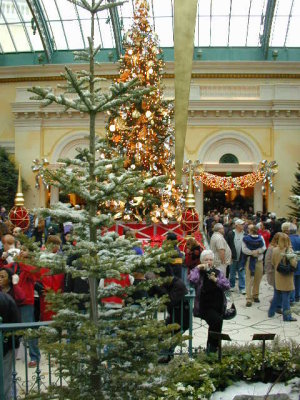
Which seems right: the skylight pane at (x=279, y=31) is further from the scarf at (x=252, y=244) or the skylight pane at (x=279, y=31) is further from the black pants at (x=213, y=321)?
the black pants at (x=213, y=321)

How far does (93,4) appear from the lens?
3.81 metres

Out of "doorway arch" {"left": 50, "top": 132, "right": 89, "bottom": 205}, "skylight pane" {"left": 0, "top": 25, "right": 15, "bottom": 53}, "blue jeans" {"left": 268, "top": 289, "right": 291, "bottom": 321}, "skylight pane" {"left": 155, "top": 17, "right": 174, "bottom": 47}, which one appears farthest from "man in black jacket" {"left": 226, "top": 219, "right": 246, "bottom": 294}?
"skylight pane" {"left": 0, "top": 25, "right": 15, "bottom": 53}

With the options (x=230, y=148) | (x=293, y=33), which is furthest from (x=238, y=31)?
(x=230, y=148)

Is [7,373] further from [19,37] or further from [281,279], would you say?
[19,37]

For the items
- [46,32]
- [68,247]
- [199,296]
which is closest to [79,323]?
[68,247]

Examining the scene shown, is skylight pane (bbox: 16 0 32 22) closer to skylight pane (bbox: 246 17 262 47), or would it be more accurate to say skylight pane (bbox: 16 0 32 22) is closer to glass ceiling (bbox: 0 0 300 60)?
glass ceiling (bbox: 0 0 300 60)

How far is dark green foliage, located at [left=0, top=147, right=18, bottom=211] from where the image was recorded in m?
25.2

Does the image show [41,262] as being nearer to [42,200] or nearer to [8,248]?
[8,248]

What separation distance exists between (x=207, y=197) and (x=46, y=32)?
12.1m

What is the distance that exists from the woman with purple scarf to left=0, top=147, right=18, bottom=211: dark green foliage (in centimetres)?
1694

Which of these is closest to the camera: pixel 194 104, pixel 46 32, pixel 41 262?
pixel 41 262

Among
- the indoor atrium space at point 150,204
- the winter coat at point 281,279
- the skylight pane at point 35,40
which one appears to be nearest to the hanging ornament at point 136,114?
the indoor atrium space at point 150,204

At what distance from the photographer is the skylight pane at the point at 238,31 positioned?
27.8 metres

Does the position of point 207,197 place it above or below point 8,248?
above
